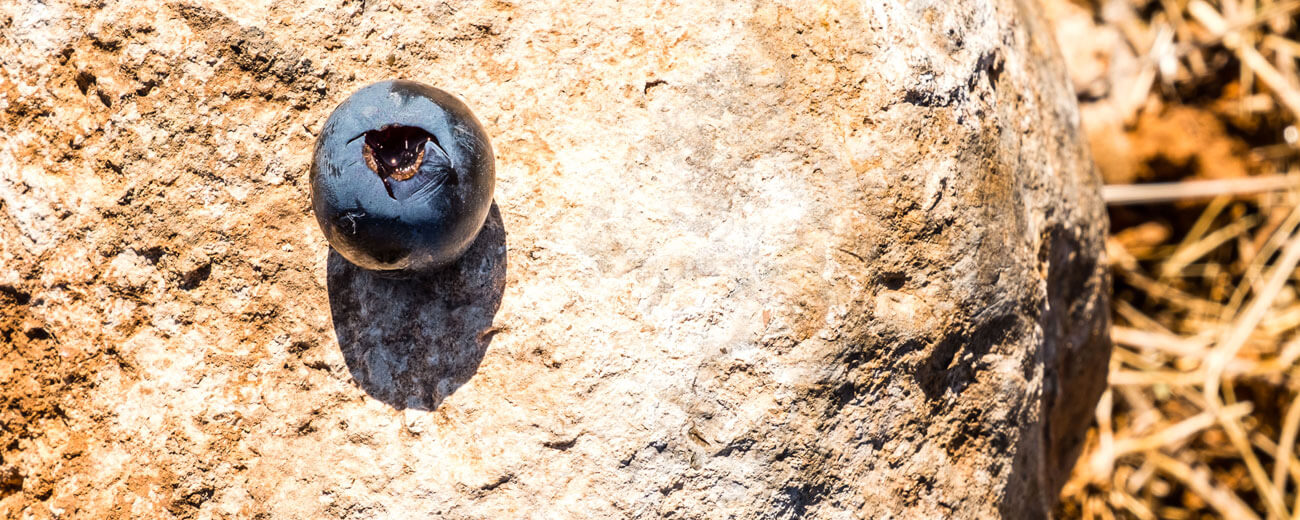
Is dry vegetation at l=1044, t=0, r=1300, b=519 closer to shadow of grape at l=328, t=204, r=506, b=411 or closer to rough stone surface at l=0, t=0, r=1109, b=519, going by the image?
rough stone surface at l=0, t=0, r=1109, b=519

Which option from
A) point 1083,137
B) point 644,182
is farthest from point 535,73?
point 1083,137

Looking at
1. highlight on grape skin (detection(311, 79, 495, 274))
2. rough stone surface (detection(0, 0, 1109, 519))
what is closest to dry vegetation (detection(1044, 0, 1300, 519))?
rough stone surface (detection(0, 0, 1109, 519))

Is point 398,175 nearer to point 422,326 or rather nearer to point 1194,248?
point 422,326

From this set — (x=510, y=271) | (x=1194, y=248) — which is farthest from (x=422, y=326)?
(x=1194, y=248)

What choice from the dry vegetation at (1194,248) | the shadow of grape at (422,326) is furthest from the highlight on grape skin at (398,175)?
the dry vegetation at (1194,248)

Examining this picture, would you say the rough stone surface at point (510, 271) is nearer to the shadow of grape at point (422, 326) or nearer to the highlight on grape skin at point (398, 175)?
the shadow of grape at point (422, 326)

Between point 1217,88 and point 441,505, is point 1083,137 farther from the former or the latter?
point 441,505

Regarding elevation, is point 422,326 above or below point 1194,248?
above
